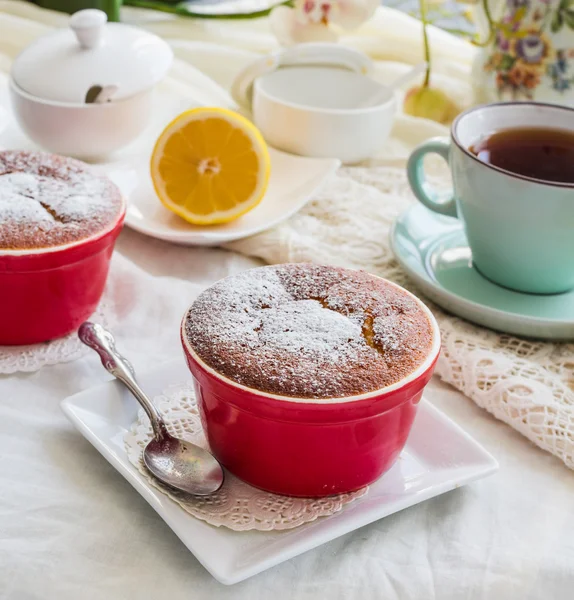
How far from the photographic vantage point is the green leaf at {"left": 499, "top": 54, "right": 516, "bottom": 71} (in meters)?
1.64

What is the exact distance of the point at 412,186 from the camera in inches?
52.2

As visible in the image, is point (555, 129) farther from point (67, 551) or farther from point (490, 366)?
point (67, 551)

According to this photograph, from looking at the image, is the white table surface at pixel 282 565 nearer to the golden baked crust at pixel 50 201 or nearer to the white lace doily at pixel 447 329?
the white lace doily at pixel 447 329

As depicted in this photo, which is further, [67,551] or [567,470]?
[567,470]

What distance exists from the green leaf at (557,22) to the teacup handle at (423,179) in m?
0.44

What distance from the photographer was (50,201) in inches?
42.6

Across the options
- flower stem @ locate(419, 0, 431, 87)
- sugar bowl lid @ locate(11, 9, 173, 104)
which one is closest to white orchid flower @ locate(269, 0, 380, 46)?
flower stem @ locate(419, 0, 431, 87)

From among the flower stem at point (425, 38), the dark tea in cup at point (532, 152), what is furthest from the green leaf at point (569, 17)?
the dark tea in cup at point (532, 152)

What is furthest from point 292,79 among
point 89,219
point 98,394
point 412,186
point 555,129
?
point 98,394

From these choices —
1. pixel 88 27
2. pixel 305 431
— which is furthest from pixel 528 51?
pixel 305 431

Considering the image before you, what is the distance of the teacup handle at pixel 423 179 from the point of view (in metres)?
1.28

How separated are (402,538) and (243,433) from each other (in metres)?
0.20

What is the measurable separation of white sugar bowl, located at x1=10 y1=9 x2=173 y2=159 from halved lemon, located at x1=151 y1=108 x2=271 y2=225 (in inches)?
5.8

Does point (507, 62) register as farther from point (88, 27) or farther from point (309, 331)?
point (309, 331)
